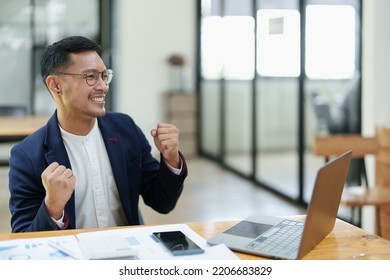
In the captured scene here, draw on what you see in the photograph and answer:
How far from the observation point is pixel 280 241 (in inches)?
56.9

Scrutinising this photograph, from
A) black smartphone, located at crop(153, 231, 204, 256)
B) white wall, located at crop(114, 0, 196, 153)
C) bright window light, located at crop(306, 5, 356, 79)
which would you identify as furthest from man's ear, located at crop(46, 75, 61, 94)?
white wall, located at crop(114, 0, 196, 153)

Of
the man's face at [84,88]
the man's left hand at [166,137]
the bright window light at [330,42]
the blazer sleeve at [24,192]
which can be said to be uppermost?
the bright window light at [330,42]

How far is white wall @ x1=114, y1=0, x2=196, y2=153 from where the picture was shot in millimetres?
7379

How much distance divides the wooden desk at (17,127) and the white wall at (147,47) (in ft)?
9.06

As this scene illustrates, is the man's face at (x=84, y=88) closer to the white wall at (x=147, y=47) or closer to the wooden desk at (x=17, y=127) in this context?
the wooden desk at (x=17, y=127)

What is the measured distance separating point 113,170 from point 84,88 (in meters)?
0.30

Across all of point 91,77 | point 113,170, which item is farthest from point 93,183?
point 91,77

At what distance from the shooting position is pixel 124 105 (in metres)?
7.48

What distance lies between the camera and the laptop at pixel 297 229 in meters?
1.29

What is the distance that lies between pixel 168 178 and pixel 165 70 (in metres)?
5.72

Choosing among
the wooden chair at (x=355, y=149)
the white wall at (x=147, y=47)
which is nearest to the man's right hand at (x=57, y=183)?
the wooden chair at (x=355, y=149)

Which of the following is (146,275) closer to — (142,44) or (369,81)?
(369,81)

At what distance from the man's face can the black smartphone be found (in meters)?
0.59

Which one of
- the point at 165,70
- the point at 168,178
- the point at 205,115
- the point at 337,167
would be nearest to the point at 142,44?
the point at 165,70
